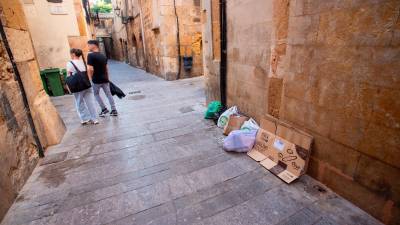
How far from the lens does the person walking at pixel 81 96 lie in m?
4.09

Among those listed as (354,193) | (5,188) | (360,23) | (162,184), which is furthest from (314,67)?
(5,188)

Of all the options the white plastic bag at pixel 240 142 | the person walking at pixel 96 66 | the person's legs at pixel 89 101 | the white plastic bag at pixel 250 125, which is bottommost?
the white plastic bag at pixel 240 142

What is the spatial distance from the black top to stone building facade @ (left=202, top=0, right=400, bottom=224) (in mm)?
3111

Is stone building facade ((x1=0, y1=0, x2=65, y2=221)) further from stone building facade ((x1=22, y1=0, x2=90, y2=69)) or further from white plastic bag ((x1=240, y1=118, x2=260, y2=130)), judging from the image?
stone building facade ((x1=22, y1=0, x2=90, y2=69))

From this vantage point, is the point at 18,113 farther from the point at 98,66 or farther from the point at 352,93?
the point at 352,93

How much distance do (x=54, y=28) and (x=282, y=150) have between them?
866 cm

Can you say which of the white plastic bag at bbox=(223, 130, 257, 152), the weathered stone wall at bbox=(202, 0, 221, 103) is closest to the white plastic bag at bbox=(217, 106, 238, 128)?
the weathered stone wall at bbox=(202, 0, 221, 103)

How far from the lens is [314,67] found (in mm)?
2244

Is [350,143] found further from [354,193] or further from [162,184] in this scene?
[162,184]

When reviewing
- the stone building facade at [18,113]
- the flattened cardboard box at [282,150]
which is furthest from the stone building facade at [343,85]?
the stone building facade at [18,113]

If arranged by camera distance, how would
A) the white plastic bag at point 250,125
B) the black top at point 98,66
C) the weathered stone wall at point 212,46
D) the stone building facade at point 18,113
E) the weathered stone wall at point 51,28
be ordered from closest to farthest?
the stone building facade at point 18,113
the white plastic bag at point 250,125
the black top at point 98,66
the weathered stone wall at point 212,46
the weathered stone wall at point 51,28

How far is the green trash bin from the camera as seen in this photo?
686 centimetres

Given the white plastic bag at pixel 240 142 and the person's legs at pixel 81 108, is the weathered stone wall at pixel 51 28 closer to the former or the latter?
the person's legs at pixel 81 108

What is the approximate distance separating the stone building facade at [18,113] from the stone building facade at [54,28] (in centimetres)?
498
